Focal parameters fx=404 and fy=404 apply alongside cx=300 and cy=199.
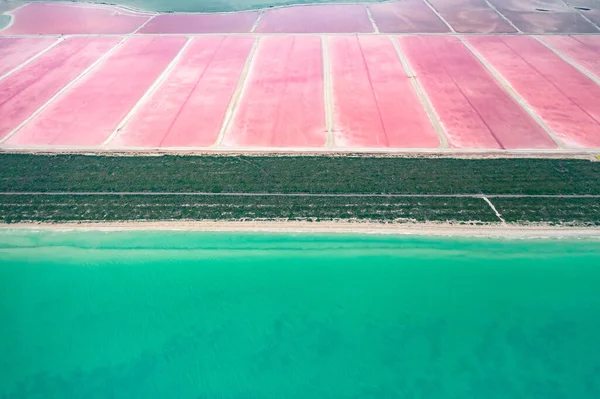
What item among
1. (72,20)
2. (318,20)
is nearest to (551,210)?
(318,20)

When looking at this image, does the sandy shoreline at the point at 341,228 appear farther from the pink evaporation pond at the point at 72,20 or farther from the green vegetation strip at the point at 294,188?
the pink evaporation pond at the point at 72,20

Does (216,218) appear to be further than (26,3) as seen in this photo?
No

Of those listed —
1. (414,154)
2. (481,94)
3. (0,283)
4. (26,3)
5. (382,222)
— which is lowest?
(0,283)

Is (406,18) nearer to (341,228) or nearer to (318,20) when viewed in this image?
(318,20)

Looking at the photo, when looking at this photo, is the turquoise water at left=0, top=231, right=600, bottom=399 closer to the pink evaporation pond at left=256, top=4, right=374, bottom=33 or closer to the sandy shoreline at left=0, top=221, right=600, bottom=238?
the sandy shoreline at left=0, top=221, right=600, bottom=238

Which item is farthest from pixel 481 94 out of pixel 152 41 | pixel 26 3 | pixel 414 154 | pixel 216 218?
pixel 26 3

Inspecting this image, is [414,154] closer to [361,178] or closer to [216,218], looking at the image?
[361,178]

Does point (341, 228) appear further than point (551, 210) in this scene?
No
